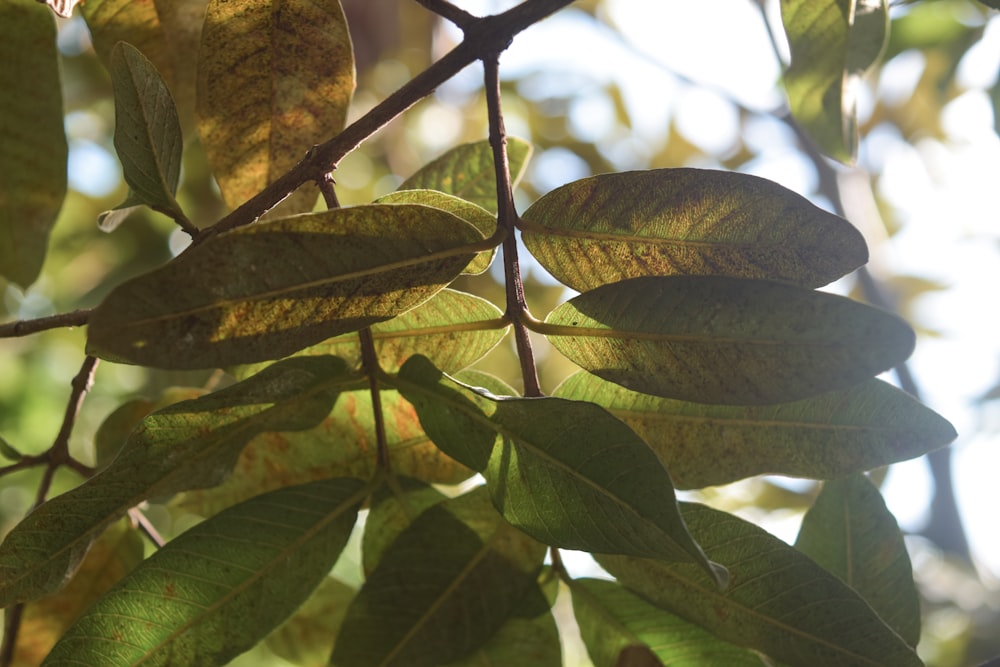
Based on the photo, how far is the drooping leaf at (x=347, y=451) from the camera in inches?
30.5

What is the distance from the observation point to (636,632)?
2.59 ft

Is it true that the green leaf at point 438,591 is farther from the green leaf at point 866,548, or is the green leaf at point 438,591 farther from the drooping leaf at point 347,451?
the green leaf at point 866,548

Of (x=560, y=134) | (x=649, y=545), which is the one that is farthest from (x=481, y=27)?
(x=560, y=134)

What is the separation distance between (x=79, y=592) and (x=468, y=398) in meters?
0.56

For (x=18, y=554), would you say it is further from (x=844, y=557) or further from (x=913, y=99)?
(x=913, y=99)

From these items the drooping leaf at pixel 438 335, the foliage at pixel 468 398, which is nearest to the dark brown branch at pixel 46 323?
the foliage at pixel 468 398

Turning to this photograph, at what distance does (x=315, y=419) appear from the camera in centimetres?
69

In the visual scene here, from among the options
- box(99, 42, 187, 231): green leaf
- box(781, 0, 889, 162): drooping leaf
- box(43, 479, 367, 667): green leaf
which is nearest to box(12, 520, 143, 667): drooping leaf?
box(43, 479, 367, 667): green leaf

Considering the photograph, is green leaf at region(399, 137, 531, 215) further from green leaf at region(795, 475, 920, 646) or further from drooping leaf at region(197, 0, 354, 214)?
green leaf at region(795, 475, 920, 646)

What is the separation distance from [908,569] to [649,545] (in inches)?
14.6

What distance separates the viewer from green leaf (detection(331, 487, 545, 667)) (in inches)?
29.4

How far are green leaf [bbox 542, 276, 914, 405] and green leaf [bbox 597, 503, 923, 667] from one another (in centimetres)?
13

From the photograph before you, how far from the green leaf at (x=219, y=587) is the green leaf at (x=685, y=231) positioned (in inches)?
10.9

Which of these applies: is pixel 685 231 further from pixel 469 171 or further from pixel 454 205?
pixel 469 171
